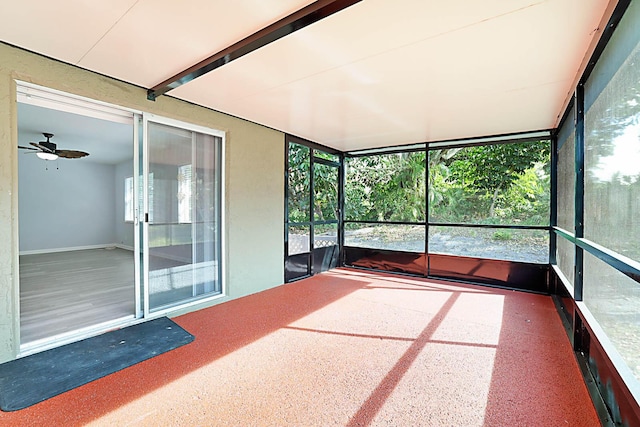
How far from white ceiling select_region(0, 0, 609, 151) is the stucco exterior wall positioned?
16cm

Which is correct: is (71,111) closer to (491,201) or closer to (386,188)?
(386,188)

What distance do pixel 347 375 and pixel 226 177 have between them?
2.68 meters

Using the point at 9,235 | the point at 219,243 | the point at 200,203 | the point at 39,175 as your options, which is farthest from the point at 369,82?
the point at 39,175

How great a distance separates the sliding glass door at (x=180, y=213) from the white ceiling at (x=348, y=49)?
0.52m

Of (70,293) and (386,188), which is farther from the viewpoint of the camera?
(386,188)

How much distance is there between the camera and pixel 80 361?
230cm

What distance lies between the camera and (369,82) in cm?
269

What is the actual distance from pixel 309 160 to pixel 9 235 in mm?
3829

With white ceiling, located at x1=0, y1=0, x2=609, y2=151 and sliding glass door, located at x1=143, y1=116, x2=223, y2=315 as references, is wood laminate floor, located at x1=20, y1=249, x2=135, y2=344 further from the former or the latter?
white ceiling, located at x1=0, y1=0, x2=609, y2=151

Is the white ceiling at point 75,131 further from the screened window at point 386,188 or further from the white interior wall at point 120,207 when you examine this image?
the screened window at point 386,188

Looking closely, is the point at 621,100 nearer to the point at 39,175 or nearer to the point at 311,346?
the point at 311,346

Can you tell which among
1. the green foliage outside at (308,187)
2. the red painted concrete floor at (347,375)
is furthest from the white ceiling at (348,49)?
the red painted concrete floor at (347,375)

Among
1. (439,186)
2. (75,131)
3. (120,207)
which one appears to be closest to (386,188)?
(439,186)

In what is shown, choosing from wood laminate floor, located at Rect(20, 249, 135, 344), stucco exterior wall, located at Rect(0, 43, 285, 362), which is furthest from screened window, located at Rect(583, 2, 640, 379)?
wood laminate floor, located at Rect(20, 249, 135, 344)
